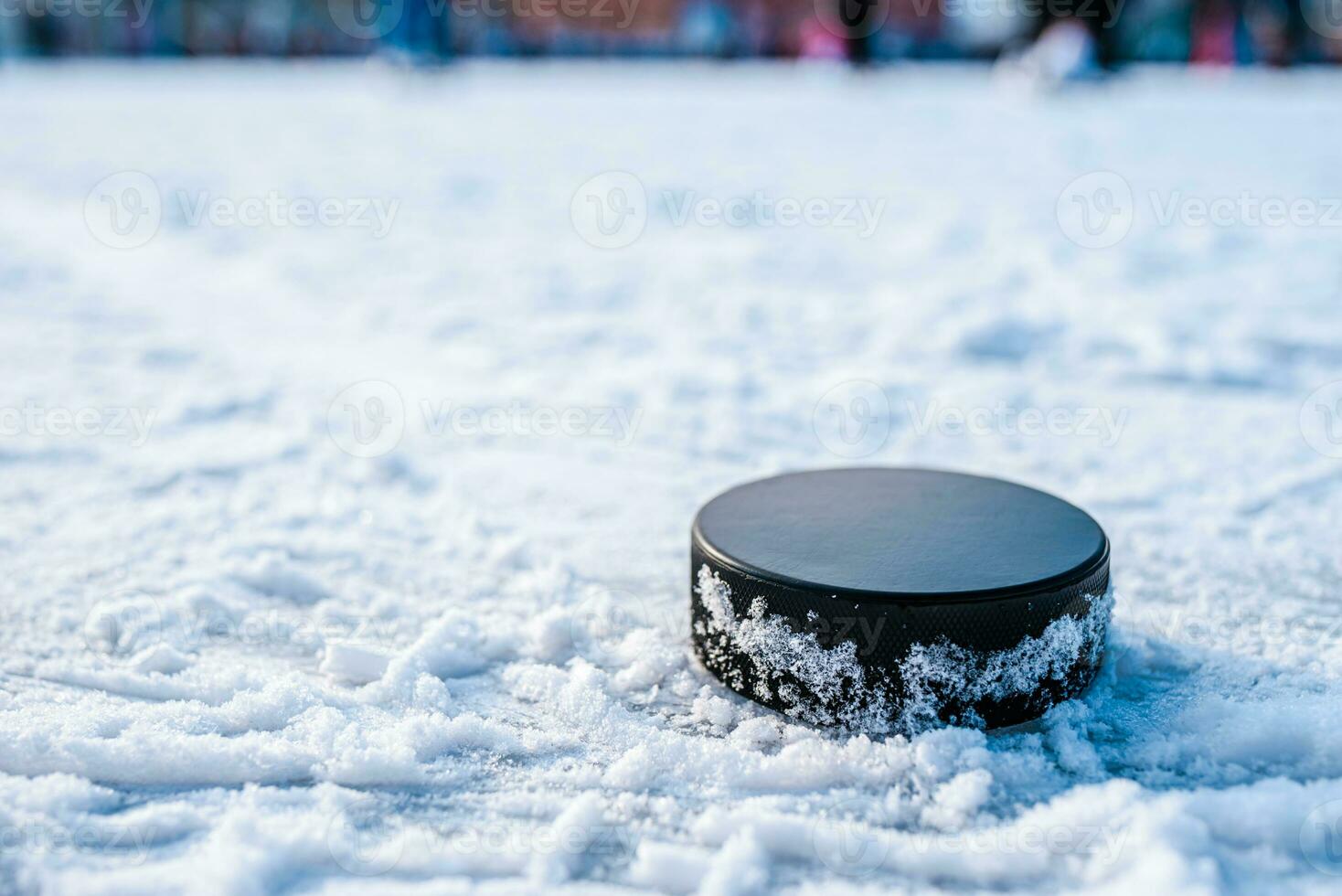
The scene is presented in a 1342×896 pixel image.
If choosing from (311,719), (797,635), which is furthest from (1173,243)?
(311,719)

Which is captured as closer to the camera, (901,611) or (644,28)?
(901,611)

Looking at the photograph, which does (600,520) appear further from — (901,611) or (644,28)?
(644,28)

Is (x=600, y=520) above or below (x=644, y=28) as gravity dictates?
below

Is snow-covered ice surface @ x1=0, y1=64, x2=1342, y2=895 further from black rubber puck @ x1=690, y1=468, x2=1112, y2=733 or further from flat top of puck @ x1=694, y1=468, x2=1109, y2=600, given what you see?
flat top of puck @ x1=694, y1=468, x2=1109, y2=600

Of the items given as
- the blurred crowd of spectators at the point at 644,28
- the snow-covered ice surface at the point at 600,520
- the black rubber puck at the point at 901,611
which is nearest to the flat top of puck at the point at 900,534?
the black rubber puck at the point at 901,611

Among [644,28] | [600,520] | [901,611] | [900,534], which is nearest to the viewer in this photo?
[901,611]

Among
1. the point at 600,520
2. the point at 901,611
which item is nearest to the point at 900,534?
the point at 901,611

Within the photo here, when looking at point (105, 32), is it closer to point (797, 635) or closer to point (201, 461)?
point (201, 461)
